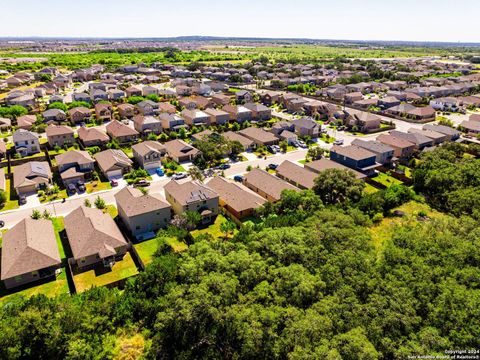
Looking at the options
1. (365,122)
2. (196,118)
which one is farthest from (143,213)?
(365,122)

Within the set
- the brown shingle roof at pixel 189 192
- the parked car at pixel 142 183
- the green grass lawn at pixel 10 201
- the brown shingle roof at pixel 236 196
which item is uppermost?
the brown shingle roof at pixel 189 192

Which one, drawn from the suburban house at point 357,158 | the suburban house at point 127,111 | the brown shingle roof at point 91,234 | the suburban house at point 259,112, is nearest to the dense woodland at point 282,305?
the brown shingle roof at point 91,234

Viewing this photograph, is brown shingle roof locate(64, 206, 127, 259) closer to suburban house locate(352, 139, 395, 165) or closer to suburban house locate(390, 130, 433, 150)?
suburban house locate(352, 139, 395, 165)

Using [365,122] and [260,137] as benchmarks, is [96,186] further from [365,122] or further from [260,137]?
[365,122]

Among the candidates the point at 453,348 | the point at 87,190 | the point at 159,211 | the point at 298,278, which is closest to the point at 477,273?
the point at 453,348

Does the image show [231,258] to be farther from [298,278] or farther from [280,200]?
[280,200]

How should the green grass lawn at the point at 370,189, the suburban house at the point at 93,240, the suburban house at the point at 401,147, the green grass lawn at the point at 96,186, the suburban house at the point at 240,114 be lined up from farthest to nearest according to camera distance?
the suburban house at the point at 240,114
the suburban house at the point at 401,147
the green grass lawn at the point at 370,189
the green grass lawn at the point at 96,186
the suburban house at the point at 93,240

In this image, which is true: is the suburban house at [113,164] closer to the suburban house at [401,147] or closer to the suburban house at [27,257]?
the suburban house at [27,257]
